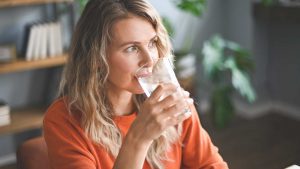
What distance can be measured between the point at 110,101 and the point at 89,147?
18cm

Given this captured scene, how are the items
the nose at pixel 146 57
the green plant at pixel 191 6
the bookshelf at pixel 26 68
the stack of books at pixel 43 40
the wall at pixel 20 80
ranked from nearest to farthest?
the nose at pixel 146 57, the bookshelf at pixel 26 68, the stack of books at pixel 43 40, the wall at pixel 20 80, the green plant at pixel 191 6

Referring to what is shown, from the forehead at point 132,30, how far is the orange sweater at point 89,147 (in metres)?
0.27

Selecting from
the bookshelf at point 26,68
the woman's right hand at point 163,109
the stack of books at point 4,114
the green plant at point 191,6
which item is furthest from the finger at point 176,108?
the green plant at point 191,6

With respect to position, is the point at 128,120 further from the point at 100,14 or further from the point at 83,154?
the point at 100,14

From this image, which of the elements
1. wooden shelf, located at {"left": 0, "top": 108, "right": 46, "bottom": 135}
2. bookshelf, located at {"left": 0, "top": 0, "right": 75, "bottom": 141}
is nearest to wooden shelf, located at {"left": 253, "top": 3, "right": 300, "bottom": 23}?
bookshelf, located at {"left": 0, "top": 0, "right": 75, "bottom": 141}

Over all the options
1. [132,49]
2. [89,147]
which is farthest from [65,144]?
[132,49]

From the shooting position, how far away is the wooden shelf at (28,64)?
283cm

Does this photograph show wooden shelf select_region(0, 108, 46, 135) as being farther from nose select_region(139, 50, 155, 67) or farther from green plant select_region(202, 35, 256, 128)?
nose select_region(139, 50, 155, 67)

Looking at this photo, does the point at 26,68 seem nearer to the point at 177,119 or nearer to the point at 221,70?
the point at 221,70

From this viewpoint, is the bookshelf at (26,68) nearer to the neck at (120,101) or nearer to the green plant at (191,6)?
the green plant at (191,6)

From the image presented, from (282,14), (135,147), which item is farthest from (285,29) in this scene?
(135,147)

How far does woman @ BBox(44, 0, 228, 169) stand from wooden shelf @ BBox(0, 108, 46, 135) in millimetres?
1624

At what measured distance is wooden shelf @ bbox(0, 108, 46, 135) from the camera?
9.46 ft

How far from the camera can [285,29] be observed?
3684mm
